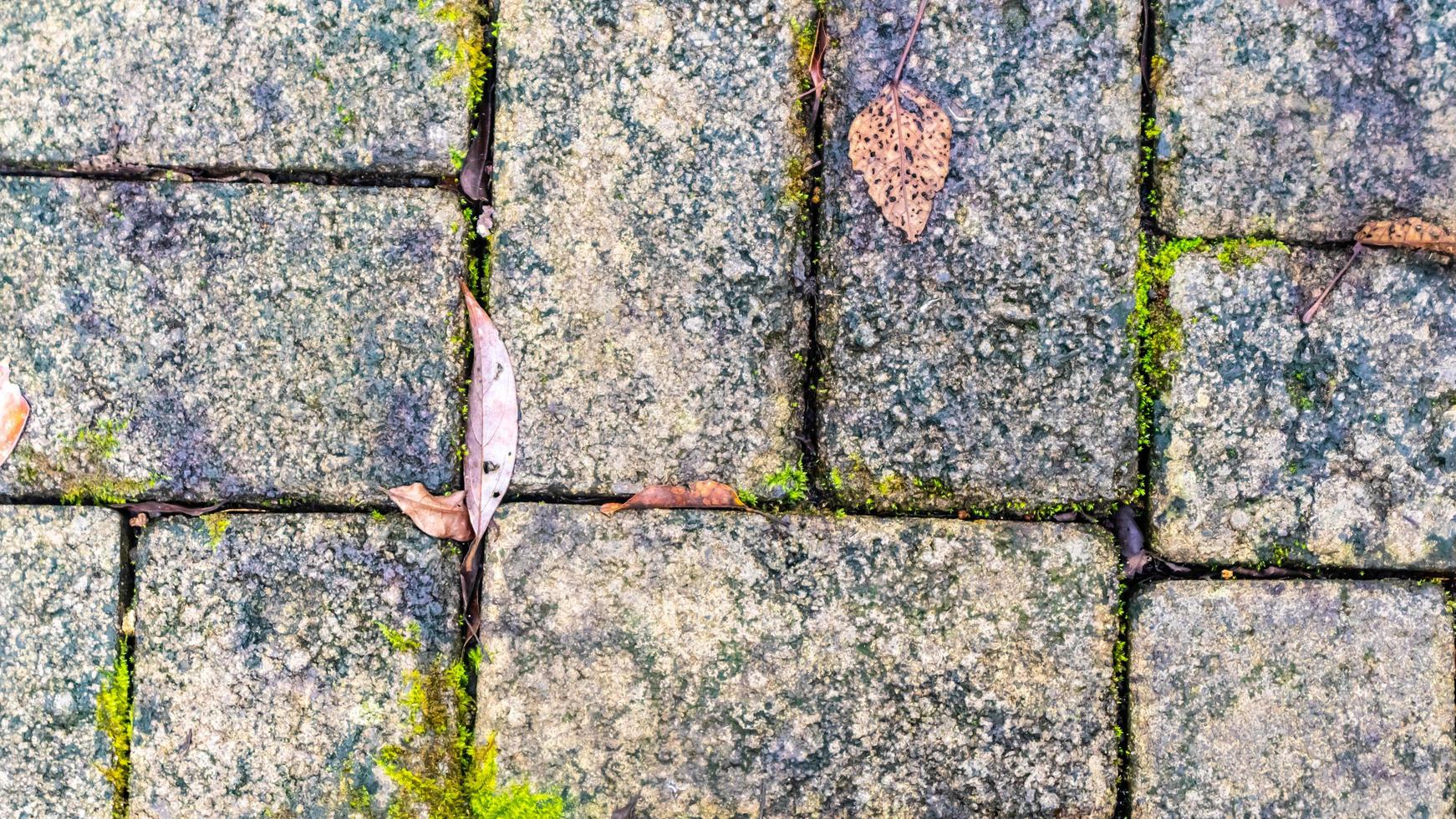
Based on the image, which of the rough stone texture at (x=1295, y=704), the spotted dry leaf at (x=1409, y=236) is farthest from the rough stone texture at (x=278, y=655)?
the spotted dry leaf at (x=1409, y=236)

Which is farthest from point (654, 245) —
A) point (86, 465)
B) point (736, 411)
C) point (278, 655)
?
point (86, 465)

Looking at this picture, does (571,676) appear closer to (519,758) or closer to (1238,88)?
(519,758)

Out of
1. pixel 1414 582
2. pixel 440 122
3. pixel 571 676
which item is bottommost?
pixel 571 676

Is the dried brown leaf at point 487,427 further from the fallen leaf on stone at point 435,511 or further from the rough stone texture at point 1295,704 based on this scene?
the rough stone texture at point 1295,704

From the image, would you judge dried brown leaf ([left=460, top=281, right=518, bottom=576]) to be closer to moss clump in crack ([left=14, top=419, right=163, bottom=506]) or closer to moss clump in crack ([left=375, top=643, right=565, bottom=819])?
moss clump in crack ([left=375, top=643, right=565, bottom=819])

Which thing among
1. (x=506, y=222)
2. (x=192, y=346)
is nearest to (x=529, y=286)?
(x=506, y=222)

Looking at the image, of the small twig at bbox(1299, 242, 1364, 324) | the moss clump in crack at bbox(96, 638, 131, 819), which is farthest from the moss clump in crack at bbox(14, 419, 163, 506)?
the small twig at bbox(1299, 242, 1364, 324)

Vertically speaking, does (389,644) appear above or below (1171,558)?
below
